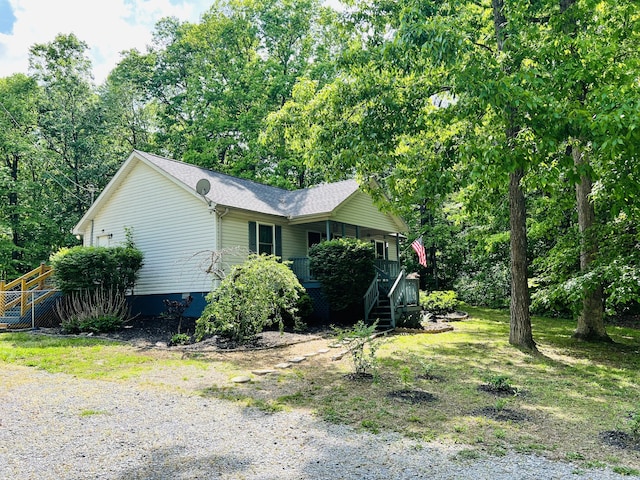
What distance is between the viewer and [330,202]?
52.3ft

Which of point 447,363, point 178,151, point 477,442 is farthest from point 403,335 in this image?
point 178,151

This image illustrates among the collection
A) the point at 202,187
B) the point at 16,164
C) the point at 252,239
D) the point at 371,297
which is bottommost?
the point at 371,297

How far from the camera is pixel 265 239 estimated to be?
1529 cm

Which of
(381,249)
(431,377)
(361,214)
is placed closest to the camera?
(431,377)

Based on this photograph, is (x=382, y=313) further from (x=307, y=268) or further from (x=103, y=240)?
(x=103, y=240)

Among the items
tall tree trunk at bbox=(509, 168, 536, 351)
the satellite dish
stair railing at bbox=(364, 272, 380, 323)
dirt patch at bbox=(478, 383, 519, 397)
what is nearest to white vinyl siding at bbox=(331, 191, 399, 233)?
stair railing at bbox=(364, 272, 380, 323)

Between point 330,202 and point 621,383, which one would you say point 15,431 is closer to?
point 621,383

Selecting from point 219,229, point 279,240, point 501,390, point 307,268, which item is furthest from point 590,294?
point 219,229

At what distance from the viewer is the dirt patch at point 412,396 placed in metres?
5.72

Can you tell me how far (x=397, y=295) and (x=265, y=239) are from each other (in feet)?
15.9

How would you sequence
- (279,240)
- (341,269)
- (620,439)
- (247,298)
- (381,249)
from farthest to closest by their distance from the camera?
(381,249)
(279,240)
(341,269)
(247,298)
(620,439)

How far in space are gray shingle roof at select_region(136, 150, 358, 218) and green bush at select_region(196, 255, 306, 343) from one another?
426cm

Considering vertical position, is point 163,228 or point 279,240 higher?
point 163,228

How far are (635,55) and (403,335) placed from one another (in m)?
7.98
